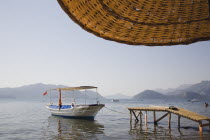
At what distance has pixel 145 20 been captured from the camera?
7.59ft

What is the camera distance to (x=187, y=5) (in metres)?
2.14

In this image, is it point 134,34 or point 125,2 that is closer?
point 125,2

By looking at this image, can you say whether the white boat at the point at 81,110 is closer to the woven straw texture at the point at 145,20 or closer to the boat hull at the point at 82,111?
the boat hull at the point at 82,111

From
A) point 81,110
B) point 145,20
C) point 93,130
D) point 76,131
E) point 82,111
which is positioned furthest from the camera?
point 82,111

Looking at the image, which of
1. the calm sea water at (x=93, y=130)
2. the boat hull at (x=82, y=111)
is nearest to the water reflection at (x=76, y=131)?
the calm sea water at (x=93, y=130)

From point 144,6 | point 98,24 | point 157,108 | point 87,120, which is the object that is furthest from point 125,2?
point 87,120

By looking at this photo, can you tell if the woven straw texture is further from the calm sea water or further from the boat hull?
the boat hull

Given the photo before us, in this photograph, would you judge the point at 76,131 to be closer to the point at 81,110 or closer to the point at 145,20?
the point at 81,110

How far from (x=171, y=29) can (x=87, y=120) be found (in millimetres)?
36901

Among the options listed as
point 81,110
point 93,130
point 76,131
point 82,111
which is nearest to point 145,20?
point 76,131

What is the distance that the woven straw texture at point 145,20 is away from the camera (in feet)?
6.80

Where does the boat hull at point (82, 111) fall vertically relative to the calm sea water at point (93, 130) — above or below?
above

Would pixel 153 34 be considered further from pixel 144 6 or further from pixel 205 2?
pixel 205 2

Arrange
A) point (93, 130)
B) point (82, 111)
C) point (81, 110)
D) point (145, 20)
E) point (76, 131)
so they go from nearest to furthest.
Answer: point (145, 20)
point (76, 131)
point (93, 130)
point (81, 110)
point (82, 111)
